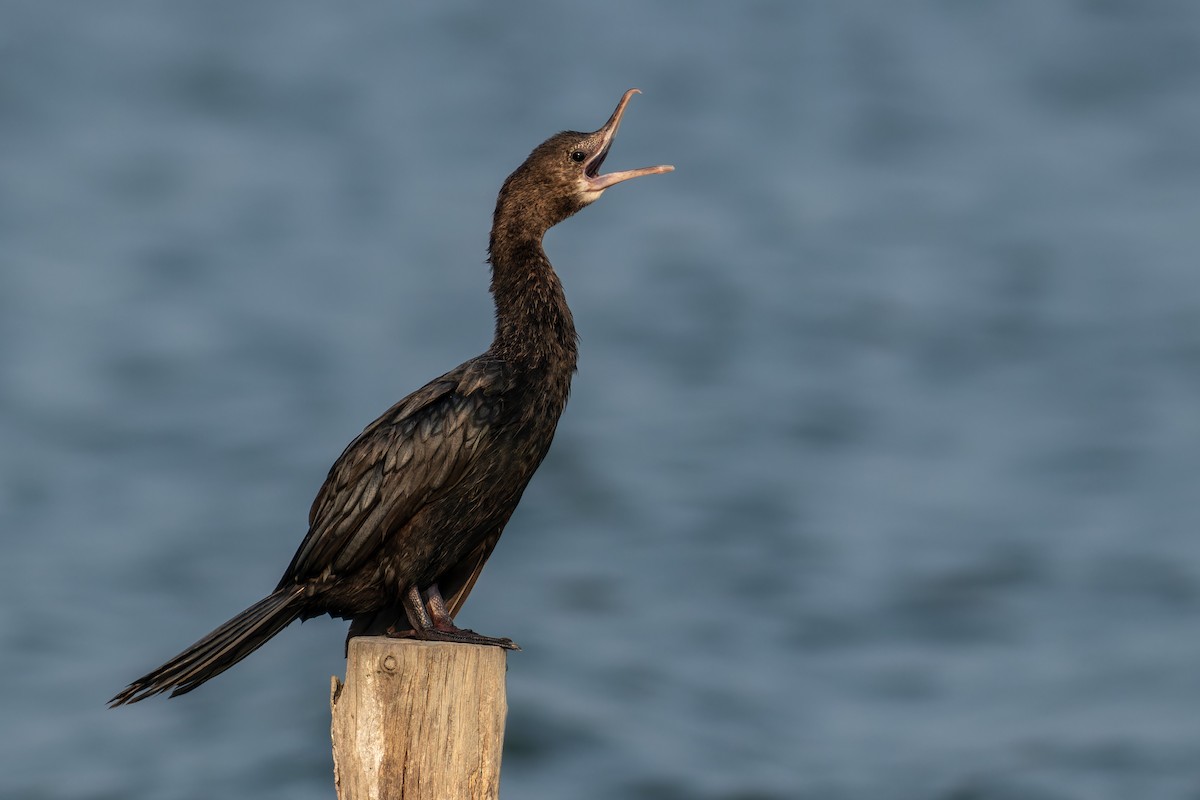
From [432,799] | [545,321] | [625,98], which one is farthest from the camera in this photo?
[625,98]

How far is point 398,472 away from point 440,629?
2.26 ft

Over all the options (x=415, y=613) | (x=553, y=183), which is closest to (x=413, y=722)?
(x=415, y=613)

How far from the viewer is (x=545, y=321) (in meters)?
6.23

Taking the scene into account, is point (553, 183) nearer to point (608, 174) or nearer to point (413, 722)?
point (608, 174)

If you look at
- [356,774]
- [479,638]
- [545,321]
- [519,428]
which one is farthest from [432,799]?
[545,321]

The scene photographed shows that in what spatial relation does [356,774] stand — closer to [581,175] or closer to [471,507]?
[471,507]

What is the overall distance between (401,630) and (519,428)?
3.40 ft

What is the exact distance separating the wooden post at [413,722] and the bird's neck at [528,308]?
1594 millimetres

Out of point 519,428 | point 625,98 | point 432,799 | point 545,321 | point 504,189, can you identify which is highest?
point 625,98

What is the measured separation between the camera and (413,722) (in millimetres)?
4910

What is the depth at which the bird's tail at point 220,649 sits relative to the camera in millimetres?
5250

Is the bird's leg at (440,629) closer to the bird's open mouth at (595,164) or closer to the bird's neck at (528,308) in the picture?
the bird's neck at (528,308)

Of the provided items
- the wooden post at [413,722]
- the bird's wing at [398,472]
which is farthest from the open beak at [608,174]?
the wooden post at [413,722]

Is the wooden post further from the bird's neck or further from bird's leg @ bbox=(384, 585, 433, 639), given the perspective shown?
the bird's neck
